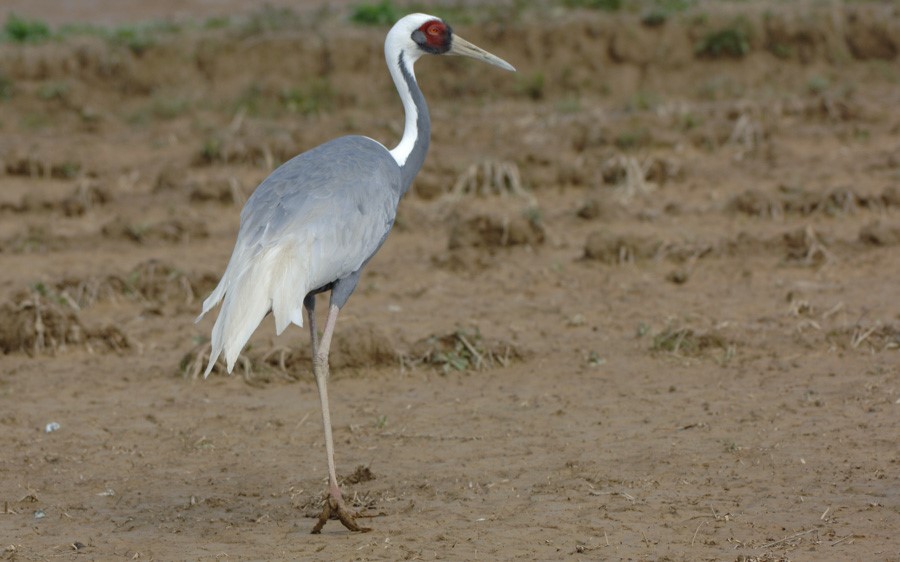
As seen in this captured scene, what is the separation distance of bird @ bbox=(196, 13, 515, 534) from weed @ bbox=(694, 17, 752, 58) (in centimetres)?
1109

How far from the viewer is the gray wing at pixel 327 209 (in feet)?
19.9

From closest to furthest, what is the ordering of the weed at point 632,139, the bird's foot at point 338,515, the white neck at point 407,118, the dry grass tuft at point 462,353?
the bird's foot at point 338,515 < the white neck at point 407,118 < the dry grass tuft at point 462,353 < the weed at point 632,139

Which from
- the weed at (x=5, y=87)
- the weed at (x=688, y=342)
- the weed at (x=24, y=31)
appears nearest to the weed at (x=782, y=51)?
the weed at (x=5, y=87)

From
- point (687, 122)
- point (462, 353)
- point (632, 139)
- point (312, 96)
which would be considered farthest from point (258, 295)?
point (312, 96)

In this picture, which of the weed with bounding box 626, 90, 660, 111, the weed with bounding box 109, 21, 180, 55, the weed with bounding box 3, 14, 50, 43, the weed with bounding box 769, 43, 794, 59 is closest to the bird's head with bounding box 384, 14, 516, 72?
the weed with bounding box 626, 90, 660, 111

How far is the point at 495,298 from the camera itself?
32.4 ft

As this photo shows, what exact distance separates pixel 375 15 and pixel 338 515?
13.9 m

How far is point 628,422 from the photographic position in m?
7.17

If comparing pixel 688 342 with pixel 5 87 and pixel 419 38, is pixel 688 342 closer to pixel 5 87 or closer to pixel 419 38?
pixel 419 38

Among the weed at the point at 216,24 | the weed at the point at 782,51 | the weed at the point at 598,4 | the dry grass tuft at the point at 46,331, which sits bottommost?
the dry grass tuft at the point at 46,331

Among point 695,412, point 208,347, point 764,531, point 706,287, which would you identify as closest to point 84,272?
point 208,347

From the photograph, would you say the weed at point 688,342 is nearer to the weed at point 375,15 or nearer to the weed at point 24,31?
the weed at point 375,15

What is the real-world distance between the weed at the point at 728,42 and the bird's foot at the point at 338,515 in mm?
12751

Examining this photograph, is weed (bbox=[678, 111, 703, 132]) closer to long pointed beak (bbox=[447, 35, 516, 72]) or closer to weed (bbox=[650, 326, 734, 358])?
weed (bbox=[650, 326, 734, 358])
